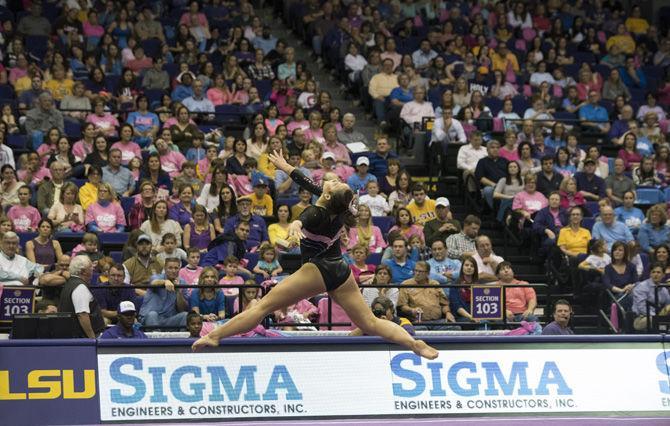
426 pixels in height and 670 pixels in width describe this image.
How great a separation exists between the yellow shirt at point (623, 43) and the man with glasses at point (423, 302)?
1035cm

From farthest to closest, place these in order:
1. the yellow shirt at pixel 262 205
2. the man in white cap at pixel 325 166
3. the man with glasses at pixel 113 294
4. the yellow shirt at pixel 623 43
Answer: the yellow shirt at pixel 623 43
the man in white cap at pixel 325 166
the yellow shirt at pixel 262 205
the man with glasses at pixel 113 294

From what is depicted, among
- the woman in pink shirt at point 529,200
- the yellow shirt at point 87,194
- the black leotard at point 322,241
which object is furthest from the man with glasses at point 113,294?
the woman in pink shirt at point 529,200

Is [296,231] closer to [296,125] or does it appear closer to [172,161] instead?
[172,161]

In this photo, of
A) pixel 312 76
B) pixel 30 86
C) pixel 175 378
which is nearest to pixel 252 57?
pixel 312 76

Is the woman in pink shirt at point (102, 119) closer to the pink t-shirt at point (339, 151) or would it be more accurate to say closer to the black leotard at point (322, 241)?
the pink t-shirt at point (339, 151)

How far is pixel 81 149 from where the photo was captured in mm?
16484

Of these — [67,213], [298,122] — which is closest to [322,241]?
[67,213]

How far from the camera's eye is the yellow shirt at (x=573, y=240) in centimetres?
1574

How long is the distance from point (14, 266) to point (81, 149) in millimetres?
3256

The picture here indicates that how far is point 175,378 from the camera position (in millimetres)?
10250

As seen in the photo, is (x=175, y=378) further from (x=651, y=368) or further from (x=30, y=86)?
(x=30, y=86)

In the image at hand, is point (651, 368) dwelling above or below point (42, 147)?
below

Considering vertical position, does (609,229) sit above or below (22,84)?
below

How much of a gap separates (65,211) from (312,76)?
6.42 metres
